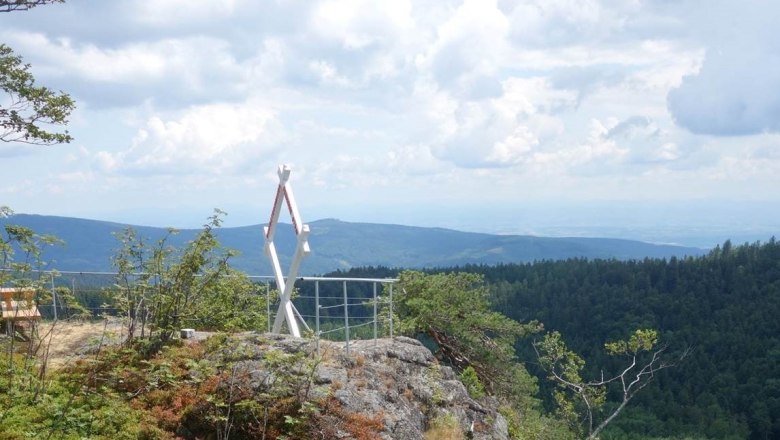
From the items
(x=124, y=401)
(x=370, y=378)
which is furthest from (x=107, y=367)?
(x=370, y=378)

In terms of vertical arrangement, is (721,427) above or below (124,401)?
below

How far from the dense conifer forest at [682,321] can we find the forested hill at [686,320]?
0.46 ft

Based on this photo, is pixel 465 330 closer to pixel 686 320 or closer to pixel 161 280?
pixel 161 280

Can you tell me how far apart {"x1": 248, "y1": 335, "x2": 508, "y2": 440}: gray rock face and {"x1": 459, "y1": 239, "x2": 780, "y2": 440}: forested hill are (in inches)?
1970

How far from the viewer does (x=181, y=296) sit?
1099cm

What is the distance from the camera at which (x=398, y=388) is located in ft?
35.9

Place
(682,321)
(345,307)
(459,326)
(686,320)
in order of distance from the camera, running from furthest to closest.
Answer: (686,320) < (682,321) < (459,326) < (345,307)

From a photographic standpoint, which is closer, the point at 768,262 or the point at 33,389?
the point at 33,389

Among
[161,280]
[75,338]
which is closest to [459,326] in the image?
[75,338]

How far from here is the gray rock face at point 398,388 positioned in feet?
31.4

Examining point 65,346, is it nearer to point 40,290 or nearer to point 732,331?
point 40,290

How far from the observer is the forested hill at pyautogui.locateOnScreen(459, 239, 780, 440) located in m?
75.1

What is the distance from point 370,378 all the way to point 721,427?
234 feet

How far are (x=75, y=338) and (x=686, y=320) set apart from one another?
314 ft
